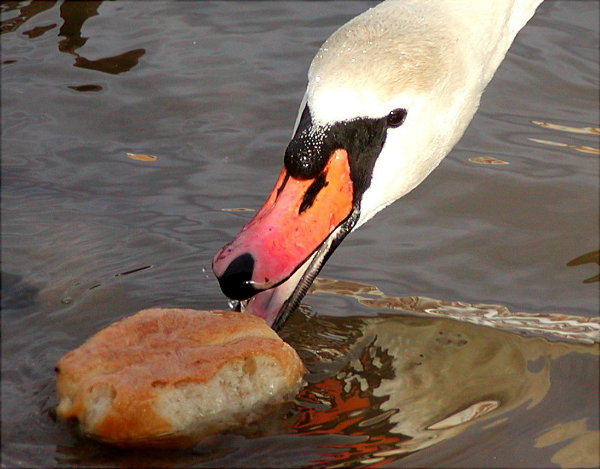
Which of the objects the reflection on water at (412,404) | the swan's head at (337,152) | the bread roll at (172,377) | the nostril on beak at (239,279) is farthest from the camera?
the swan's head at (337,152)

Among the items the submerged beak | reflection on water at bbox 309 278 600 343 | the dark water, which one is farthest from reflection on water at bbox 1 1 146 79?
the submerged beak

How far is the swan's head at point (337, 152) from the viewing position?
438 centimetres

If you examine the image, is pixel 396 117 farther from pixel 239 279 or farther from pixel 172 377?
pixel 172 377

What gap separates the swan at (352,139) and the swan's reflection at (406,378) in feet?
1.26

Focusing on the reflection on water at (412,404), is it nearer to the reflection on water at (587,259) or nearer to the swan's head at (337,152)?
the swan's head at (337,152)

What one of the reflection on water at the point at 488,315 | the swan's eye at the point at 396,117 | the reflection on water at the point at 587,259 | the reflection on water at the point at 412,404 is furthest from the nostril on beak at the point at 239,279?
the reflection on water at the point at 587,259

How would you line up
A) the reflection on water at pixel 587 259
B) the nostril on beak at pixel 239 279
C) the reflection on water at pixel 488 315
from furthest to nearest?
the reflection on water at pixel 587 259 → the reflection on water at pixel 488 315 → the nostril on beak at pixel 239 279

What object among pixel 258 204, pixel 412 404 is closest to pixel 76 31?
pixel 258 204

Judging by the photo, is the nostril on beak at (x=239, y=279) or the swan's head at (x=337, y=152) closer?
the nostril on beak at (x=239, y=279)

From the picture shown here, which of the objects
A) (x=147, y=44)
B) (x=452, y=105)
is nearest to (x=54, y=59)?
(x=147, y=44)

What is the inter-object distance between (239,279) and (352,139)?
757 mm

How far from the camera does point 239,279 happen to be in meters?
4.23

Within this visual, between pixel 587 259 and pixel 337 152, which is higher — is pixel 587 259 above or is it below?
below

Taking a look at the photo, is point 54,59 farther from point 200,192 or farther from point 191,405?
point 191,405
